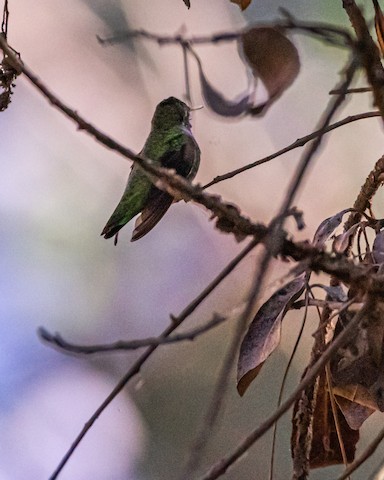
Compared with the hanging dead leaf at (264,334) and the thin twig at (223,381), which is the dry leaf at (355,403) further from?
the thin twig at (223,381)

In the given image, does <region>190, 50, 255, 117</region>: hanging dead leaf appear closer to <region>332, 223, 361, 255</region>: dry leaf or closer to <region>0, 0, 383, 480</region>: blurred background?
<region>332, 223, 361, 255</region>: dry leaf

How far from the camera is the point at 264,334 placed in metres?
0.71

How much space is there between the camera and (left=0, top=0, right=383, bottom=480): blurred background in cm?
172

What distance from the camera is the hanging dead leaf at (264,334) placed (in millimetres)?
694

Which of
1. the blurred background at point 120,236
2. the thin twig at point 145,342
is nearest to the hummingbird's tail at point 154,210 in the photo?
the thin twig at point 145,342

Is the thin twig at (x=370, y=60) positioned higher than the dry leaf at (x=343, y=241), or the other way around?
the thin twig at (x=370, y=60)

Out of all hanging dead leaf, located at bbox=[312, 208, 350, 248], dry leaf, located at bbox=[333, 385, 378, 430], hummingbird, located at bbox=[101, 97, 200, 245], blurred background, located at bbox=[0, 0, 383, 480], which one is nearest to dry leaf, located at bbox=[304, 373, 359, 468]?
dry leaf, located at bbox=[333, 385, 378, 430]

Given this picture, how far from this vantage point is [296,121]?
1.75 m

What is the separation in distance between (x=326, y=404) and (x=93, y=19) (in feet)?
4.42

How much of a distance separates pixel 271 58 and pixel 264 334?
0.27 metres

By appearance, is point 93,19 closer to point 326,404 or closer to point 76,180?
point 76,180

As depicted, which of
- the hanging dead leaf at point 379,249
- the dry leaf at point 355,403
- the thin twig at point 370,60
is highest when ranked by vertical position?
the thin twig at point 370,60

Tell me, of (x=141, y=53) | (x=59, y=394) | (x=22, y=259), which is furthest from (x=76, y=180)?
(x=59, y=394)

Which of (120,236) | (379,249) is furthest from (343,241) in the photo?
(120,236)
